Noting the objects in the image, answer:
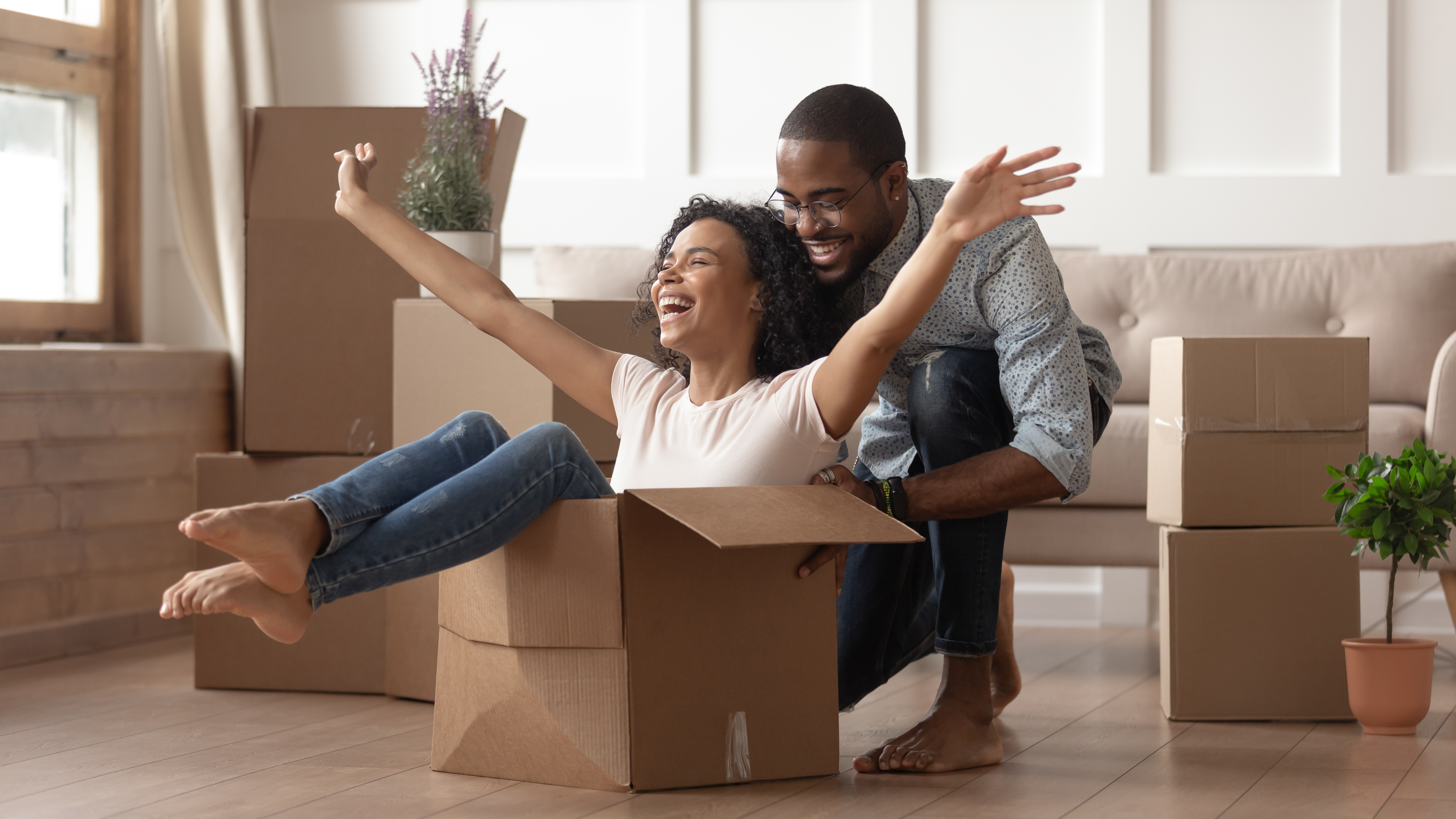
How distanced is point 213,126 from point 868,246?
2066 mm

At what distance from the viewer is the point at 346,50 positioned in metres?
3.50

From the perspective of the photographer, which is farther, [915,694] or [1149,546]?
[1149,546]

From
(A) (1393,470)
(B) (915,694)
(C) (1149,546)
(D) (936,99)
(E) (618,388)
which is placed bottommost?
(B) (915,694)

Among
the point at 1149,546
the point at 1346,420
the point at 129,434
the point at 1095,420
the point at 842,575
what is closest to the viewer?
the point at 842,575

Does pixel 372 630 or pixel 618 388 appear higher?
pixel 618 388

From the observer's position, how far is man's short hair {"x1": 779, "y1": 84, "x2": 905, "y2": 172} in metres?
1.71

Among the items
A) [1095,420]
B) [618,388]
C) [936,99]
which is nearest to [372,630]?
[618,388]

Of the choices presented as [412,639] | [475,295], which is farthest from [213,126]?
[475,295]

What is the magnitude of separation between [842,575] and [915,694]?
26.8 inches

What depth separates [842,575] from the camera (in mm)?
1695

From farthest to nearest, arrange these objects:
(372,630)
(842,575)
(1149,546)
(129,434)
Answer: (129,434)
(1149,546)
(372,630)
(842,575)

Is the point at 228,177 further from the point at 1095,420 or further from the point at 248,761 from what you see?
the point at 1095,420

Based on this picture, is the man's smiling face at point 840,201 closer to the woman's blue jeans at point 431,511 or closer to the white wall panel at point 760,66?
the woman's blue jeans at point 431,511

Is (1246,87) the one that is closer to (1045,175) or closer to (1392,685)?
(1392,685)
